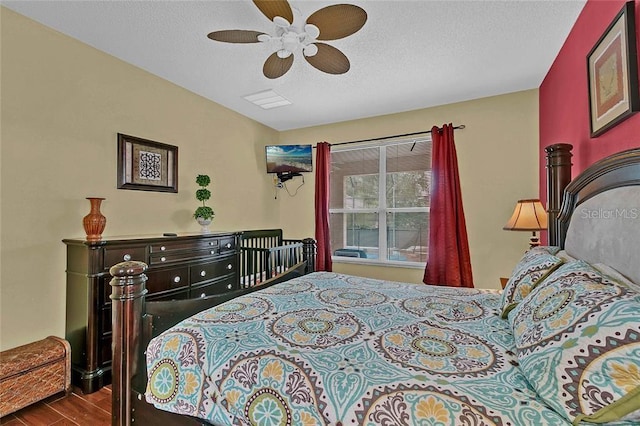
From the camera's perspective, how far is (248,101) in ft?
11.2

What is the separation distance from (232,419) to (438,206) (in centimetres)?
306

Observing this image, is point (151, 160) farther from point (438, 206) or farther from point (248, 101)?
point (438, 206)

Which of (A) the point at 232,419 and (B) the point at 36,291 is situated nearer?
(A) the point at 232,419

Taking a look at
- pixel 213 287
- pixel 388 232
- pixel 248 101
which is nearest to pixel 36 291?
pixel 213 287

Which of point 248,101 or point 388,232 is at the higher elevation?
point 248,101

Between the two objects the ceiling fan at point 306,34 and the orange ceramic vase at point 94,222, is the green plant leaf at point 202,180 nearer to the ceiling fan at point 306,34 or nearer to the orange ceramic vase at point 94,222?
the orange ceramic vase at point 94,222

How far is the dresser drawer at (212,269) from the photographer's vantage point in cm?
270

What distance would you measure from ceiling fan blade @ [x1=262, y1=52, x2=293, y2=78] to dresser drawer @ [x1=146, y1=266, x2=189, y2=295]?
180 cm

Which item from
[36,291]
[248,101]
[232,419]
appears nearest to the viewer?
[232,419]

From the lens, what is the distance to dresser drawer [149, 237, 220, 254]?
7.84 feet

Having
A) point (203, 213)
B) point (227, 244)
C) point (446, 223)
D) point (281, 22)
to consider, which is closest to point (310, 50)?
point (281, 22)

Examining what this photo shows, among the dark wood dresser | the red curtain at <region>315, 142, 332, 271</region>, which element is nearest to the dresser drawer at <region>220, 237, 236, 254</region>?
the dark wood dresser

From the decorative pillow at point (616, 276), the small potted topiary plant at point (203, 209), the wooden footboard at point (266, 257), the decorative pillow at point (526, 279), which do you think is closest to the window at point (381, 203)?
the wooden footboard at point (266, 257)

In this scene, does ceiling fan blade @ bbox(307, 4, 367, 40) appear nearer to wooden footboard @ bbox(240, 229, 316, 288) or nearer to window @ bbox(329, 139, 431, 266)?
wooden footboard @ bbox(240, 229, 316, 288)
